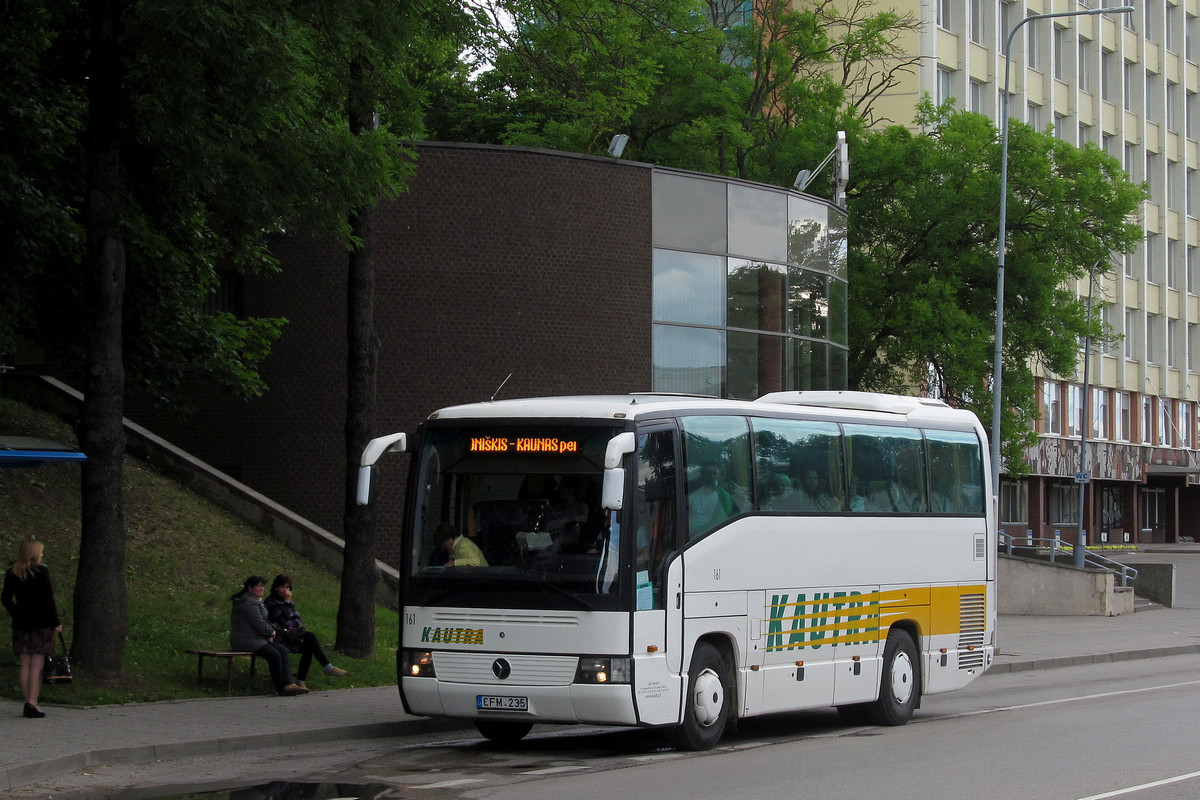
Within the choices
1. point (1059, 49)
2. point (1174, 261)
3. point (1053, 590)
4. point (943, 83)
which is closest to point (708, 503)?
point (1053, 590)

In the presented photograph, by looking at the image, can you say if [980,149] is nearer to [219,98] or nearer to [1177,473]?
[219,98]

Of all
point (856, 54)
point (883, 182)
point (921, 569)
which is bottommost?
point (921, 569)

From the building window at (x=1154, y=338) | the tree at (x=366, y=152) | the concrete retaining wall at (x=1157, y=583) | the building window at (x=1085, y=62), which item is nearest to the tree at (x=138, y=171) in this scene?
the tree at (x=366, y=152)

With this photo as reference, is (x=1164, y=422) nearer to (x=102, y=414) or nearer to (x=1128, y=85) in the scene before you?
(x=1128, y=85)

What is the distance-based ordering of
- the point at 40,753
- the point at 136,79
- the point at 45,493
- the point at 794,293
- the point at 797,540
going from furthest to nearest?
the point at 794,293, the point at 45,493, the point at 136,79, the point at 797,540, the point at 40,753

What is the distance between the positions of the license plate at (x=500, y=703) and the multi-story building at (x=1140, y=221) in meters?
48.3

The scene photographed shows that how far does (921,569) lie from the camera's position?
1617 centimetres

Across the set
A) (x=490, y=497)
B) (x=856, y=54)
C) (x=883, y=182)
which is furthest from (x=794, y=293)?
(x=490, y=497)

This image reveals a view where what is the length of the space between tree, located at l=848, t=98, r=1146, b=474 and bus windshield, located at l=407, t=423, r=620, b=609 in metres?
27.3

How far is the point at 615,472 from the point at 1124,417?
210 feet

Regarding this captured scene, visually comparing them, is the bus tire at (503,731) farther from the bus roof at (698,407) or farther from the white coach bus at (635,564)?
the bus roof at (698,407)

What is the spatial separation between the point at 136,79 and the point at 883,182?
92.6 ft

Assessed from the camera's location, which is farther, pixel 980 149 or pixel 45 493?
pixel 980 149

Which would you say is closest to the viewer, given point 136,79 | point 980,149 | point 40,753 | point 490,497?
point 40,753
